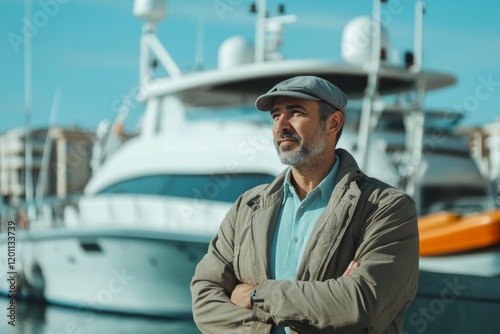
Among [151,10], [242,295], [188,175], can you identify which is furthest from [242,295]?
[151,10]

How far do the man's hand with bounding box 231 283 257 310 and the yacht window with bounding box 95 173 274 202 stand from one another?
7.12 metres

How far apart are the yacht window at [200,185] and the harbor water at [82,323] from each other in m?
1.66

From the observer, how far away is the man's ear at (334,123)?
2293 millimetres

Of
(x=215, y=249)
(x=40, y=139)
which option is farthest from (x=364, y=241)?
(x=40, y=139)

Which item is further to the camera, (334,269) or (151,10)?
(151,10)

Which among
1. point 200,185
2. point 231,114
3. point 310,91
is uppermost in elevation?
point 310,91

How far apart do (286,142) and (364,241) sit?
37 cm

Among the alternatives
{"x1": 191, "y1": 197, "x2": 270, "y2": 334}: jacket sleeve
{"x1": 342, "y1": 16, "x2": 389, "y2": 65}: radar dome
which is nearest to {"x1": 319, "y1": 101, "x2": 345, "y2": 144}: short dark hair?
{"x1": 191, "y1": 197, "x2": 270, "y2": 334}: jacket sleeve

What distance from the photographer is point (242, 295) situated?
2.29 meters

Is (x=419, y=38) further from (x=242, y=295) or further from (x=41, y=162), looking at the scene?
(x=41, y=162)

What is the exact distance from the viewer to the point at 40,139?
234ft

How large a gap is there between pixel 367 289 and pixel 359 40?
1038 cm

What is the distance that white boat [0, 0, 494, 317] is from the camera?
9.84m

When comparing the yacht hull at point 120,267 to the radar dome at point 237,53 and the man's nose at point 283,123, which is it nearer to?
the radar dome at point 237,53
